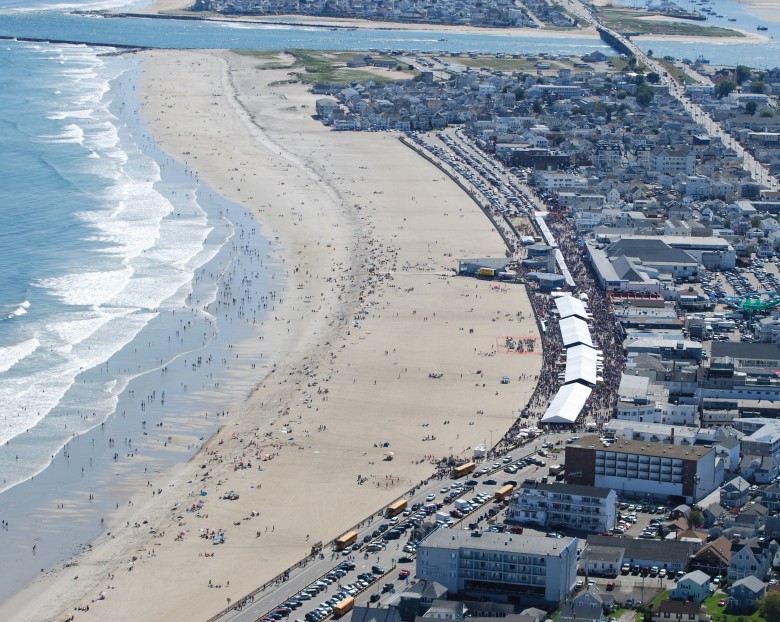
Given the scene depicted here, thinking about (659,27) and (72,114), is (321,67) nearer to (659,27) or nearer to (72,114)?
(72,114)

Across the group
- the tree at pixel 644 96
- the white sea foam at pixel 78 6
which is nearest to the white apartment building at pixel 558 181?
the tree at pixel 644 96

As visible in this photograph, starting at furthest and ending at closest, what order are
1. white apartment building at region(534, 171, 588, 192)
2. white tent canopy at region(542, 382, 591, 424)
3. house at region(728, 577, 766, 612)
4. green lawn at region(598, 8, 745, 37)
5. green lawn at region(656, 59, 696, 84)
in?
green lawn at region(598, 8, 745, 37) < green lawn at region(656, 59, 696, 84) < white apartment building at region(534, 171, 588, 192) < white tent canopy at region(542, 382, 591, 424) < house at region(728, 577, 766, 612)

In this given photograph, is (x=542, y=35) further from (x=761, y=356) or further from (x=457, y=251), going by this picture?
(x=761, y=356)

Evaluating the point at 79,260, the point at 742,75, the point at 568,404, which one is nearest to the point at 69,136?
the point at 79,260

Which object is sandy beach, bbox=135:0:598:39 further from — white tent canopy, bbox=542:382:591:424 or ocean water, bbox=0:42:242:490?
white tent canopy, bbox=542:382:591:424

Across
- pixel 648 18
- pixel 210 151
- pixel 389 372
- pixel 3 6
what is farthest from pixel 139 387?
pixel 3 6

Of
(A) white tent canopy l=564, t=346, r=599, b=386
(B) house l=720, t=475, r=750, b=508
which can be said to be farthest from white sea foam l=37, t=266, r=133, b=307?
(B) house l=720, t=475, r=750, b=508
